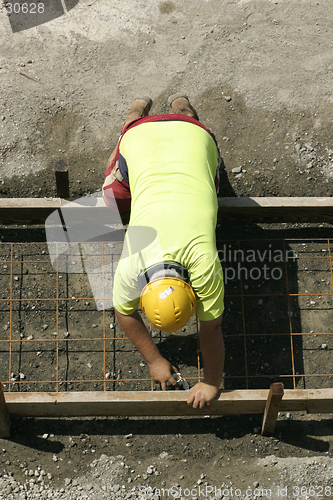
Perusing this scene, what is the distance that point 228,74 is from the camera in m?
6.21

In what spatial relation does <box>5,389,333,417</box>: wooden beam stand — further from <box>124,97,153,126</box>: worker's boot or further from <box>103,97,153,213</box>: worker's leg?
<box>124,97,153,126</box>: worker's boot

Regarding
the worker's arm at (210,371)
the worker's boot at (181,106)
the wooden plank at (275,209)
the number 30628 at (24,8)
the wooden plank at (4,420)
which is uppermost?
the number 30628 at (24,8)

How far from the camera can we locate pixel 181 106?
526 centimetres

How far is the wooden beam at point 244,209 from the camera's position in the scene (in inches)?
188

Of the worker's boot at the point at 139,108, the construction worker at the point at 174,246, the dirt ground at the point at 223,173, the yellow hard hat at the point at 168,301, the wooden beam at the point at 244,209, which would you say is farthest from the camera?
the worker's boot at the point at 139,108

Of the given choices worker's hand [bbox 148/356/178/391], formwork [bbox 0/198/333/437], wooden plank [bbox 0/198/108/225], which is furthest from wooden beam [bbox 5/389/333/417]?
wooden plank [bbox 0/198/108/225]

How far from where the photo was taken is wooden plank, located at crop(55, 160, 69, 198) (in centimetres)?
450

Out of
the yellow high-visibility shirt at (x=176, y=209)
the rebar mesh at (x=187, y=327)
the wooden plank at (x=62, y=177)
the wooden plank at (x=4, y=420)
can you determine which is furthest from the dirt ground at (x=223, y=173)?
the yellow high-visibility shirt at (x=176, y=209)

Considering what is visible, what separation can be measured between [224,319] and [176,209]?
1.79 meters

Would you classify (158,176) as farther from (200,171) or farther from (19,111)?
(19,111)

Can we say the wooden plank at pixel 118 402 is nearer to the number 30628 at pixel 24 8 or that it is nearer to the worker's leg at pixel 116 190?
the worker's leg at pixel 116 190

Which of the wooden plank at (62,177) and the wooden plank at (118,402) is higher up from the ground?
the wooden plank at (62,177)

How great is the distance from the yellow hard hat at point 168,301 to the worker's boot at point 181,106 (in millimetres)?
2475

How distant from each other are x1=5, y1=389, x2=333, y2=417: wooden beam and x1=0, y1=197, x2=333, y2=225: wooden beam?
5.98ft
